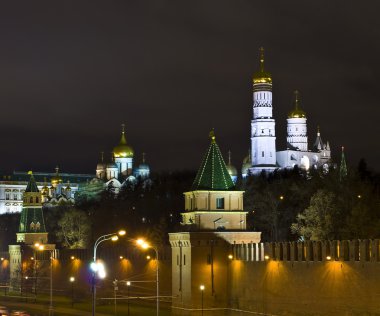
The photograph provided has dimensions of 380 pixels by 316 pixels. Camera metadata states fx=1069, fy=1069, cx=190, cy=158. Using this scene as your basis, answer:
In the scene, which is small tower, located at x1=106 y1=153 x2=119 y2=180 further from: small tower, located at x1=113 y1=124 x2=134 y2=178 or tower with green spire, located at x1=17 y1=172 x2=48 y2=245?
tower with green spire, located at x1=17 y1=172 x2=48 y2=245

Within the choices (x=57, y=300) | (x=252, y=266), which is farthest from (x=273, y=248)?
(x=57, y=300)

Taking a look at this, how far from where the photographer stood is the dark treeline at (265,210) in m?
71.0

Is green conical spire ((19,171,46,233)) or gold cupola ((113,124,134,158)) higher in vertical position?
gold cupola ((113,124,134,158))

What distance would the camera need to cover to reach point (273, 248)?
197 ft

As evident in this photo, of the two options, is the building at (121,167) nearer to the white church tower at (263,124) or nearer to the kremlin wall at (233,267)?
the white church tower at (263,124)

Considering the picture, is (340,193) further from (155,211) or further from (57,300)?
(155,211)

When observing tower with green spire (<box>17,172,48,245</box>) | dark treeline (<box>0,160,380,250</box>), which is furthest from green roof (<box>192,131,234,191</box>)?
tower with green spire (<box>17,172,48,245</box>)

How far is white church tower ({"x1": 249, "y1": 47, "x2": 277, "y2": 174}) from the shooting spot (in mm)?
157375

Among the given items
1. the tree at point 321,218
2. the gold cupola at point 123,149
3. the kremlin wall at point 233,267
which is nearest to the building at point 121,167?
the gold cupola at point 123,149

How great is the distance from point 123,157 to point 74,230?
61033mm

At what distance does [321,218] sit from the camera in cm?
7119

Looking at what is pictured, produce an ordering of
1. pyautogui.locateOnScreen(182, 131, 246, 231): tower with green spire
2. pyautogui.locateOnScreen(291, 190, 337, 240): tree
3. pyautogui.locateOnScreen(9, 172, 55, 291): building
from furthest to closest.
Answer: pyautogui.locateOnScreen(9, 172, 55, 291): building < pyautogui.locateOnScreen(291, 190, 337, 240): tree < pyautogui.locateOnScreen(182, 131, 246, 231): tower with green spire

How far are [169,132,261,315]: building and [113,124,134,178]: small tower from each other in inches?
4297

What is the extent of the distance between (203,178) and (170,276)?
757 centimetres
